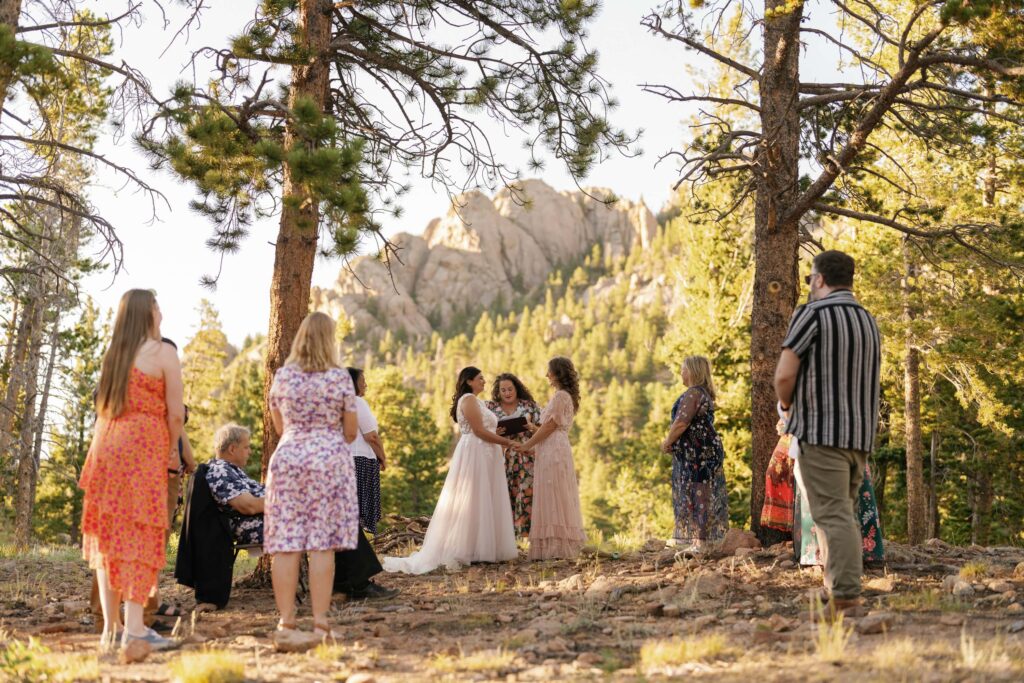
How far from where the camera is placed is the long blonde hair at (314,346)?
16.9ft

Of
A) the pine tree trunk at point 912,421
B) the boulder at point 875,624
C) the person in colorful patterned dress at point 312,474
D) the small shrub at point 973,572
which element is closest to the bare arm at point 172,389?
the person in colorful patterned dress at point 312,474

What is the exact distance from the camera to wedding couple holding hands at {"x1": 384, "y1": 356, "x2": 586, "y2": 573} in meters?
8.71

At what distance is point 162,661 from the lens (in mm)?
4785

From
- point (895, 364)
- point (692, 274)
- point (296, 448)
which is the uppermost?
point (692, 274)

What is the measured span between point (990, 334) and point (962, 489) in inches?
298

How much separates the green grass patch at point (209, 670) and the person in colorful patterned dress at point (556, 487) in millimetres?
4696

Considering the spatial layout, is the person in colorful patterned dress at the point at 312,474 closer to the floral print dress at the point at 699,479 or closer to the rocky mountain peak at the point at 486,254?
the floral print dress at the point at 699,479

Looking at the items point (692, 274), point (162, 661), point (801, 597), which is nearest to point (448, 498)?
point (801, 597)

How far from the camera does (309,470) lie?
5.10 metres

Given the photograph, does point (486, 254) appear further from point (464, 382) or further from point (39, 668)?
point (39, 668)

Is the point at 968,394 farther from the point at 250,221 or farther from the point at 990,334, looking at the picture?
the point at 250,221

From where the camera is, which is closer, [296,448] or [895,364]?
[296,448]

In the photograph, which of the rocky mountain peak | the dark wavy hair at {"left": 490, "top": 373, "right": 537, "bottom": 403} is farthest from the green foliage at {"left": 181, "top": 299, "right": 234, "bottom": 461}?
the rocky mountain peak

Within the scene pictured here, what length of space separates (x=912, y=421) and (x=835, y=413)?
13735 mm
